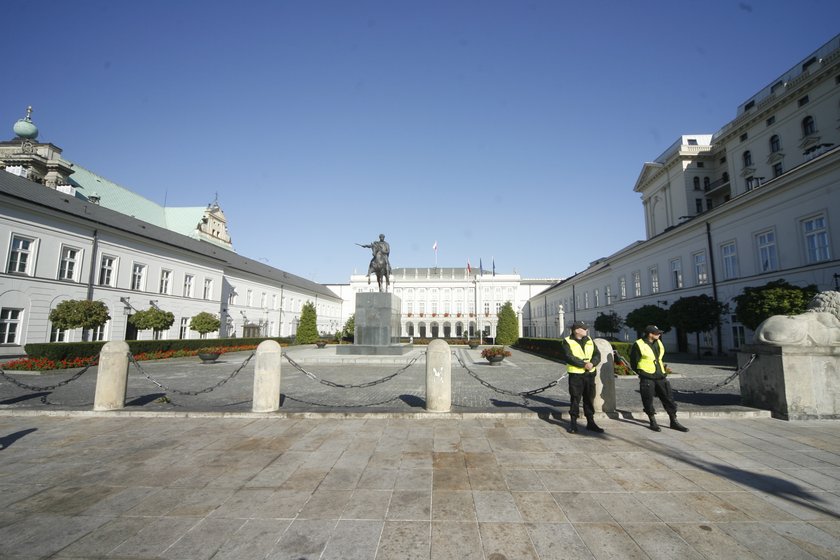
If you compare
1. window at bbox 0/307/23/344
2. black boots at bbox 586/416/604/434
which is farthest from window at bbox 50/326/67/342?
black boots at bbox 586/416/604/434

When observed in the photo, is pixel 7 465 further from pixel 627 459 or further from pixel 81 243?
pixel 81 243

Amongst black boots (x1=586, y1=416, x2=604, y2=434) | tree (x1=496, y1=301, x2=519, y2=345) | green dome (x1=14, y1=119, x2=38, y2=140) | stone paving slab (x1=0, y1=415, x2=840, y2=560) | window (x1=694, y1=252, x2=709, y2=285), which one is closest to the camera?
stone paving slab (x1=0, y1=415, x2=840, y2=560)

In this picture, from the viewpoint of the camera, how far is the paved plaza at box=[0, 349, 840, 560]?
3076 millimetres

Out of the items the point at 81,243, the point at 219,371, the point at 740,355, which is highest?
the point at 81,243

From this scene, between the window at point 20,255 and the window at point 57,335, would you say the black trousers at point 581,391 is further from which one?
the window at point 20,255

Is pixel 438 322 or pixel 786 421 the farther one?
pixel 438 322

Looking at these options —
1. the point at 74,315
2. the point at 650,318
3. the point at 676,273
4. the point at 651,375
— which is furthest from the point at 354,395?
the point at 676,273

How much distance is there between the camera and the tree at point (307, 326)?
43.5 m

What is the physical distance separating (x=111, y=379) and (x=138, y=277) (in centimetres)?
2802

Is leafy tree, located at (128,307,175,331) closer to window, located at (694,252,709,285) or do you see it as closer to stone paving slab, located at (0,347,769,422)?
stone paving slab, located at (0,347,769,422)

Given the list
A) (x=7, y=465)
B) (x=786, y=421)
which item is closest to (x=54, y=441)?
(x=7, y=465)

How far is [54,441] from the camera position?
6000mm

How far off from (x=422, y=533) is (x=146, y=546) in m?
2.24

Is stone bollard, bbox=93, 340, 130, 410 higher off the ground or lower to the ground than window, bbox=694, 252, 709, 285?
lower
